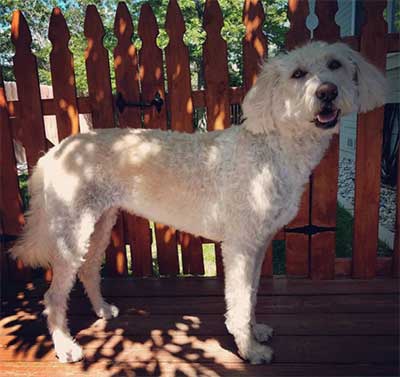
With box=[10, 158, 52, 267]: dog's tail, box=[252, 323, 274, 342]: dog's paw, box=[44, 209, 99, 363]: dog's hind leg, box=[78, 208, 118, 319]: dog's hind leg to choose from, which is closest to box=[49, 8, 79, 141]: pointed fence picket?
box=[10, 158, 52, 267]: dog's tail

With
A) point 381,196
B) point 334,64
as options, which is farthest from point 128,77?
point 381,196

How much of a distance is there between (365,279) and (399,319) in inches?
27.1

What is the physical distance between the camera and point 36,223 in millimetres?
2775

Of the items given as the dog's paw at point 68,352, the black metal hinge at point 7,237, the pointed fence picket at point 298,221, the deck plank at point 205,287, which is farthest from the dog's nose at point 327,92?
the black metal hinge at point 7,237

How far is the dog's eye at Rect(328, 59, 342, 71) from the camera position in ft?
7.27

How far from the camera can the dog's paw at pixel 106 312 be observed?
293 centimetres

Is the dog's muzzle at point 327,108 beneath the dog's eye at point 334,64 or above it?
beneath

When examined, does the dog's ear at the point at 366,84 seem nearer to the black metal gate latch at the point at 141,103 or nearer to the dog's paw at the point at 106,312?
the black metal gate latch at the point at 141,103

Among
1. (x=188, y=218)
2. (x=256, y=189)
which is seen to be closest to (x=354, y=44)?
(x=256, y=189)

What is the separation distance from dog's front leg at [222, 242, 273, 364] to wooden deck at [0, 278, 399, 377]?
8 centimetres

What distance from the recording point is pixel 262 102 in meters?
2.24

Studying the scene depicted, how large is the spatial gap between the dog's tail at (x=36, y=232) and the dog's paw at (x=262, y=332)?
1.55 metres

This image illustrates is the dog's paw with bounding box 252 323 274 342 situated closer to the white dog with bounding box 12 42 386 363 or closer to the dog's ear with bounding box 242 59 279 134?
the white dog with bounding box 12 42 386 363

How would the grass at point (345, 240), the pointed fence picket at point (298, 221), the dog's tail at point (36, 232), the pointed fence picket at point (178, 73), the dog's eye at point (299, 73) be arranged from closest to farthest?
the dog's eye at point (299, 73) → the dog's tail at point (36, 232) → the pointed fence picket at point (298, 221) → the pointed fence picket at point (178, 73) → the grass at point (345, 240)
